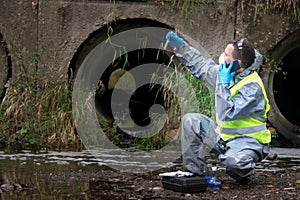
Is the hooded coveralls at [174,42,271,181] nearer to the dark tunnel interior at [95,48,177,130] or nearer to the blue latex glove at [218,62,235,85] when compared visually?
the blue latex glove at [218,62,235,85]

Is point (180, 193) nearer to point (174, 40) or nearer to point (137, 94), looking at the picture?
point (174, 40)

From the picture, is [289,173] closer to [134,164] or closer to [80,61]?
[134,164]

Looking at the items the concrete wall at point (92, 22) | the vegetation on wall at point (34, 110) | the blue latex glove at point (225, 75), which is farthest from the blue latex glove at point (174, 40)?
the concrete wall at point (92, 22)

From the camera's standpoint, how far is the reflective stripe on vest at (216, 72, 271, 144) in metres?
5.36

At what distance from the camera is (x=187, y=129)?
541 centimetres

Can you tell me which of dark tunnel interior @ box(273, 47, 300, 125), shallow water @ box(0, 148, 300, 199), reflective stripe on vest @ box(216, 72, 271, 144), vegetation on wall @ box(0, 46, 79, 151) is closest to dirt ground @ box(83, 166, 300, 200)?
shallow water @ box(0, 148, 300, 199)

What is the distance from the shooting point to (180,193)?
16.6 feet

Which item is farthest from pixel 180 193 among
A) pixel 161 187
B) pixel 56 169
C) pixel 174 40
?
pixel 56 169

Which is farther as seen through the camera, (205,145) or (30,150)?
(30,150)

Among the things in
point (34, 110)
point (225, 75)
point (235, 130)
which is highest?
point (225, 75)

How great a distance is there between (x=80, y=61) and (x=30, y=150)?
1.59 m

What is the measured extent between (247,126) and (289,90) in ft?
19.3

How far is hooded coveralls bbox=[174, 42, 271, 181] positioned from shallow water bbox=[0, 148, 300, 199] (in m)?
0.90

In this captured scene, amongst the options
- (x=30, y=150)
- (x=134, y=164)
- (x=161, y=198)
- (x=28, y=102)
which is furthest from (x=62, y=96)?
(x=161, y=198)
